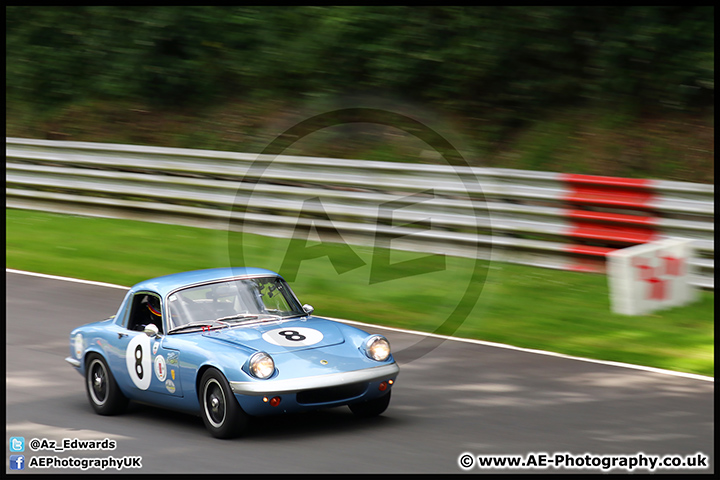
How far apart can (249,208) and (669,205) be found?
640 cm

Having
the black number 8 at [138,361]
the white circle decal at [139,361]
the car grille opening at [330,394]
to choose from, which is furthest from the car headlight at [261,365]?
the black number 8 at [138,361]

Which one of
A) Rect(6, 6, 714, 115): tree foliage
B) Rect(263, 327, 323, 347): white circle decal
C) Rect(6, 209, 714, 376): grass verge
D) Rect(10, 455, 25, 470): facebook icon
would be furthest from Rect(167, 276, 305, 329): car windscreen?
Rect(6, 6, 714, 115): tree foliage

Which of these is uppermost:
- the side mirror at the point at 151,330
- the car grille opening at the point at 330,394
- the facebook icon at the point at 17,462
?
the side mirror at the point at 151,330

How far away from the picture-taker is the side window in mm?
7508

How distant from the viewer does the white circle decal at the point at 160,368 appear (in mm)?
7028

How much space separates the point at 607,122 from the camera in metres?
14.7

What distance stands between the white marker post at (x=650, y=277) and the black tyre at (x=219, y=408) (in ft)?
17.0

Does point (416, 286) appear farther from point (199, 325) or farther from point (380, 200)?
point (199, 325)

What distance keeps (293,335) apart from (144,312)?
144cm

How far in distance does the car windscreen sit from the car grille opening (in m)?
1.04

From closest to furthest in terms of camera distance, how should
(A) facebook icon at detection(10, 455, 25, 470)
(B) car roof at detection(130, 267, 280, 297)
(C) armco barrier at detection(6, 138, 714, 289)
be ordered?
(A) facebook icon at detection(10, 455, 25, 470)
(B) car roof at detection(130, 267, 280, 297)
(C) armco barrier at detection(6, 138, 714, 289)

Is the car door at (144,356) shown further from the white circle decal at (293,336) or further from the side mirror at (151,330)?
the white circle decal at (293,336)

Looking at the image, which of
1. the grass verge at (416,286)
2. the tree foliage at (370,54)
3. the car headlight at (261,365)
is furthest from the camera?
the tree foliage at (370,54)

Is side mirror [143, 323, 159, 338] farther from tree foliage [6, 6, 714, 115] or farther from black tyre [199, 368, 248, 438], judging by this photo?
tree foliage [6, 6, 714, 115]
